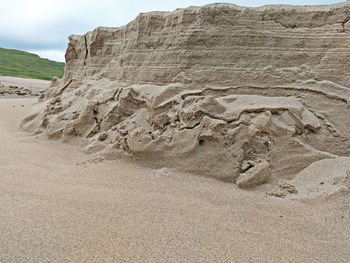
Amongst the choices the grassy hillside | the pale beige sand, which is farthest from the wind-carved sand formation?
the grassy hillside

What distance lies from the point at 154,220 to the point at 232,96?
228 cm

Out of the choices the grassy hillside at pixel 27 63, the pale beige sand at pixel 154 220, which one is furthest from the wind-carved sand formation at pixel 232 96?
the grassy hillside at pixel 27 63

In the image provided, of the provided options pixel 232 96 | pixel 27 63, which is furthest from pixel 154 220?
pixel 27 63

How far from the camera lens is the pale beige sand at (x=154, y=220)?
237 cm

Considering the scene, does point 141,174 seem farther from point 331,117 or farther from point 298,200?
point 331,117

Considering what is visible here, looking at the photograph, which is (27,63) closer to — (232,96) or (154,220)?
(232,96)

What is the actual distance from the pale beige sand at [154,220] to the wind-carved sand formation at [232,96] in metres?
0.45

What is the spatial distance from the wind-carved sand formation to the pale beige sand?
17.7 inches

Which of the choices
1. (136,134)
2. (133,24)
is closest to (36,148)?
(136,134)

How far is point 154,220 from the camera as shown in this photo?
285 cm

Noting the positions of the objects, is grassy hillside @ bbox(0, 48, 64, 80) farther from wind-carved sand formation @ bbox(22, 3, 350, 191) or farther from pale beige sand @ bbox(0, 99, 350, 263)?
pale beige sand @ bbox(0, 99, 350, 263)

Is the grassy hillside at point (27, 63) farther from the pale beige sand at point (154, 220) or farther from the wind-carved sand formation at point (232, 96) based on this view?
the pale beige sand at point (154, 220)

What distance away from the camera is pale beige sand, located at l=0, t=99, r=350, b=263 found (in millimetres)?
2373

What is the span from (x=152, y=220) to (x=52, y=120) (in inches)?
165
